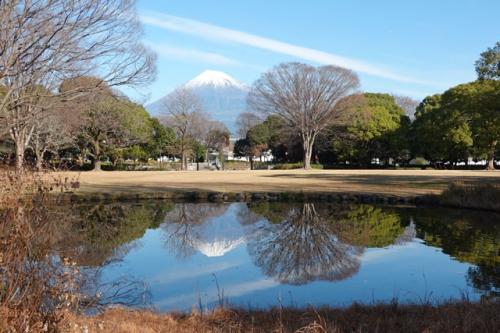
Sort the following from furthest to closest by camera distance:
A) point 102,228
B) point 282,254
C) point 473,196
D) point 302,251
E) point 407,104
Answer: point 407,104 → point 473,196 → point 102,228 → point 302,251 → point 282,254

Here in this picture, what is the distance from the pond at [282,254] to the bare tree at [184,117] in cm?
4017

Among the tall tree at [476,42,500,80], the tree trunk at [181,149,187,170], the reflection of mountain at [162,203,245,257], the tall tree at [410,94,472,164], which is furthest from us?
the tree trunk at [181,149,187,170]

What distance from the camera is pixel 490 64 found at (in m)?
18.5

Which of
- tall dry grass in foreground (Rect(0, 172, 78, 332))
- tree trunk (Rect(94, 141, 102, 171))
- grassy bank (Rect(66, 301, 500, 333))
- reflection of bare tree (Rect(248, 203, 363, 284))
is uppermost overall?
tree trunk (Rect(94, 141, 102, 171))

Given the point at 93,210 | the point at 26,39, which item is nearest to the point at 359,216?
the point at 93,210

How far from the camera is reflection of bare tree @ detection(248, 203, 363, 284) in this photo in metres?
10.1

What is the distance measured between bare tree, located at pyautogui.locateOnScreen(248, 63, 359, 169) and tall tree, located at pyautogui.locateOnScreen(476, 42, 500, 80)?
104 feet

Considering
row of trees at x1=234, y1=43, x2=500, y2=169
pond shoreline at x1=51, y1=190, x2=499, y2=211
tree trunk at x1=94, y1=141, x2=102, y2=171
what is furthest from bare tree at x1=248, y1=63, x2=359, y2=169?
pond shoreline at x1=51, y1=190, x2=499, y2=211

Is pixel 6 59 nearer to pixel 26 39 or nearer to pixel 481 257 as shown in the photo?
pixel 26 39

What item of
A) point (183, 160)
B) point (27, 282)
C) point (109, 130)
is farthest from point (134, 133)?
point (27, 282)

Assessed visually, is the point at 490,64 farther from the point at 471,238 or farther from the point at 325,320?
the point at 325,320

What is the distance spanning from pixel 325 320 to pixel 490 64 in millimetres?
16188

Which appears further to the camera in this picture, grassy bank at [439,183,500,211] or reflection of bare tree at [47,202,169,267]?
grassy bank at [439,183,500,211]

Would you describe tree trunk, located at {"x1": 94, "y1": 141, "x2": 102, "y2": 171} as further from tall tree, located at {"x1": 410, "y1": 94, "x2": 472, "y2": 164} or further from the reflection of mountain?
tall tree, located at {"x1": 410, "y1": 94, "x2": 472, "y2": 164}
